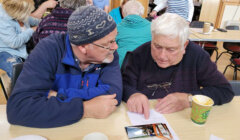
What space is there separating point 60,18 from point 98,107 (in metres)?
1.37

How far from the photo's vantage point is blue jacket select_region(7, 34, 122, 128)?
3.00 feet

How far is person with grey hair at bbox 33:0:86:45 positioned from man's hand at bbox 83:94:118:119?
1.23 m

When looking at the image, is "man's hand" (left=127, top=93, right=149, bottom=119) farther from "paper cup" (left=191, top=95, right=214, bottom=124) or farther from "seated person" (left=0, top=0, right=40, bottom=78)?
"seated person" (left=0, top=0, right=40, bottom=78)

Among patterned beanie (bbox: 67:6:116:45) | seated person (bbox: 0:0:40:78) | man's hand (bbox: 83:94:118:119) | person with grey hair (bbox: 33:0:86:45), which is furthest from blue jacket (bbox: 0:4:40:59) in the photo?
man's hand (bbox: 83:94:118:119)

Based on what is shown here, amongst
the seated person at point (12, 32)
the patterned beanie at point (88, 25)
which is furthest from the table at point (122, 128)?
the seated person at point (12, 32)

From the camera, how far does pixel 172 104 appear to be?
3.63 feet

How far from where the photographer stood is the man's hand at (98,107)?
98cm

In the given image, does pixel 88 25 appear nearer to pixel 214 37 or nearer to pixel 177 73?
pixel 177 73

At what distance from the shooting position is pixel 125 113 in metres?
1.07

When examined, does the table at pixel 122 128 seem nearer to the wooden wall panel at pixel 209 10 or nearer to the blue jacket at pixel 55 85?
the blue jacket at pixel 55 85

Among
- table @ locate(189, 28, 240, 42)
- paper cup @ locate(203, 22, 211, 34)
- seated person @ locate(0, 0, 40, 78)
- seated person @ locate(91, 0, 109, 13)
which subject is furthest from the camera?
seated person @ locate(91, 0, 109, 13)

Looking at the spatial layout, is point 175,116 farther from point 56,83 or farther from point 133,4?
point 133,4

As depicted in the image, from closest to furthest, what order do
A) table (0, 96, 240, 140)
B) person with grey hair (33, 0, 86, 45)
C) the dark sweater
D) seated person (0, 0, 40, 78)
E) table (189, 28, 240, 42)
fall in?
1. table (0, 96, 240, 140)
2. the dark sweater
3. person with grey hair (33, 0, 86, 45)
4. seated person (0, 0, 40, 78)
5. table (189, 28, 240, 42)

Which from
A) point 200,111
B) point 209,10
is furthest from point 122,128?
point 209,10
